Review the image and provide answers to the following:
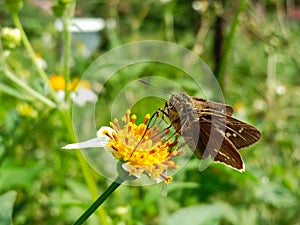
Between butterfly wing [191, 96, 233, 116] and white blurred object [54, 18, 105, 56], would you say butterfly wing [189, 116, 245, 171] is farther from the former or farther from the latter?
white blurred object [54, 18, 105, 56]

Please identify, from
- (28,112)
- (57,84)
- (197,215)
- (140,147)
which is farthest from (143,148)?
(57,84)

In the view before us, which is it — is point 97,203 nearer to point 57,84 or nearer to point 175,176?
point 175,176

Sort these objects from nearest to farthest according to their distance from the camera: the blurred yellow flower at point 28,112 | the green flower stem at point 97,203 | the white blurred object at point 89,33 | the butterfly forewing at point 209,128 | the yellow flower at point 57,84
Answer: the green flower stem at point 97,203 < the butterfly forewing at point 209,128 < the blurred yellow flower at point 28,112 < the yellow flower at point 57,84 < the white blurred object at point 89,33

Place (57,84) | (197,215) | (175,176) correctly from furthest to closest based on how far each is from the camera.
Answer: (57,84) → (175,176) → (197,215)

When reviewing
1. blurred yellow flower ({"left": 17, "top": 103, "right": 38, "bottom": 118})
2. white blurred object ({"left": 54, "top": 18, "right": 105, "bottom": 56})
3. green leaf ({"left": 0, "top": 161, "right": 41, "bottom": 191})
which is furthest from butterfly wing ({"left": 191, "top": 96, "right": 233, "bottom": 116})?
white blurred object ({"left": 54, "top": 18, "right": 105, "bottom": 56})

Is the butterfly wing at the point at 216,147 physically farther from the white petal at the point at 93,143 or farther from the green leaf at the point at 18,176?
the green leaf at the point at 18,176

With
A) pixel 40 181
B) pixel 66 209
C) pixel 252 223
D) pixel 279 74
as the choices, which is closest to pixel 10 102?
pixel 40 181

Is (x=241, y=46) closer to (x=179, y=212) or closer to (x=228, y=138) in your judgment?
(x=179, y=212)

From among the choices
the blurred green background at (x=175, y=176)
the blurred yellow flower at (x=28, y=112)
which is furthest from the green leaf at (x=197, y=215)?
the blurred yellow flower at (x=28, y=112)
